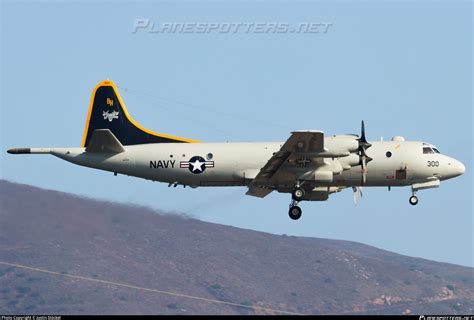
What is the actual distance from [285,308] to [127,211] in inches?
3135

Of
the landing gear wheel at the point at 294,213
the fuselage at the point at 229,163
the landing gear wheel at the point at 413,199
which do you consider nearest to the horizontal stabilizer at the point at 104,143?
the fuselage at the point at 229,163

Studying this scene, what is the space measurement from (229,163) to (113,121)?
708cm

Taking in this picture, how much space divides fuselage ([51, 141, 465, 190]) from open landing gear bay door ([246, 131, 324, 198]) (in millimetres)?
473

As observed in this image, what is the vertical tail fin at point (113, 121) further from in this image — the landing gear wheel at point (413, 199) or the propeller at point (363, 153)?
the landing gear wheel at point (413, 199)

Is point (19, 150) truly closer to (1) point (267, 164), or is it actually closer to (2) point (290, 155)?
(1) point (267, 164)

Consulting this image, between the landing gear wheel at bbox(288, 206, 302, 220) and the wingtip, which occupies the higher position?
the wingtip

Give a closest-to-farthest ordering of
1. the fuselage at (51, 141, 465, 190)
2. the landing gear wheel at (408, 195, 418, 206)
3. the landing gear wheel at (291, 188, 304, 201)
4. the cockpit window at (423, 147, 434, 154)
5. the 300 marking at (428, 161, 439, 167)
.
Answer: the fuselage at (51, 141, 465, 190), the landing gear wheel at (291, 188, 304, 201), the 300 marking at (428, 161, 439, 167), the cockpit window at (423, 147, 434, 154), the landing gear wheel at (408, 195, 418, 206)

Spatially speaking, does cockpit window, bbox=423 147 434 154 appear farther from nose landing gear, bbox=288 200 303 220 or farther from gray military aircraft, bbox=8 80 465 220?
nose landing gear, bbox=288 200 303 220

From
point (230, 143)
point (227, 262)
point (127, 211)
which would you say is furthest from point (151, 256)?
point (230, 143)

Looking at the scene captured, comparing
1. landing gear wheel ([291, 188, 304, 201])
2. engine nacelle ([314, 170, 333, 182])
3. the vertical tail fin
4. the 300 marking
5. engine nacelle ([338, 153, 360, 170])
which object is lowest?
landing gear wheel ([291, 188, 304, 201])

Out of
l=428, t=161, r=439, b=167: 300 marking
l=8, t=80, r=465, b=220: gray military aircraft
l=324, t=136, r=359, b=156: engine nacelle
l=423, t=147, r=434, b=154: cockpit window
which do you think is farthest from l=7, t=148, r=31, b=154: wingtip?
l=428, t=161, r=439, b=167: 300 marking

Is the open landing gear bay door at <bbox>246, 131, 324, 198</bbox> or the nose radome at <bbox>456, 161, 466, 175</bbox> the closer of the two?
the open landing gear bay door at <bbox>246, 131, 324, 198</bbox>

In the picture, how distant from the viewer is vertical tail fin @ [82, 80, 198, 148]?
56.8 m

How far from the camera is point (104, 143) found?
180 ft
